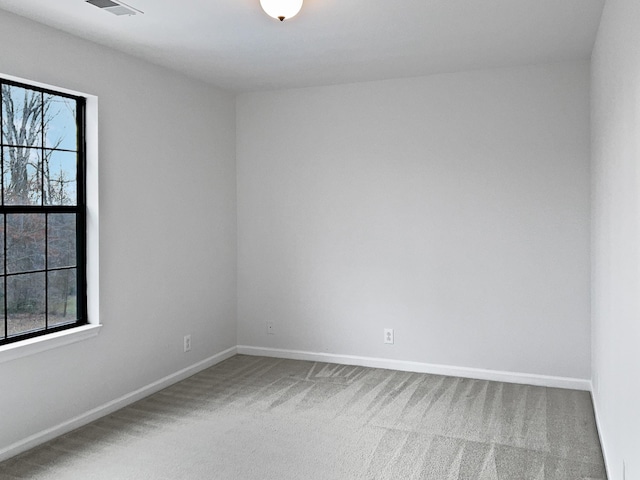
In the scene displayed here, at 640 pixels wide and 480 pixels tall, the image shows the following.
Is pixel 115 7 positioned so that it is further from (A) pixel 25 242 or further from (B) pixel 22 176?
(A) pixel 25 242

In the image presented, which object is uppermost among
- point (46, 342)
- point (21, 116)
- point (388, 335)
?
point (21, 116)

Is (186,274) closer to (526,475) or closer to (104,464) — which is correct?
(104,464)

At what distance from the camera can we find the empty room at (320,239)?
9.98 feet

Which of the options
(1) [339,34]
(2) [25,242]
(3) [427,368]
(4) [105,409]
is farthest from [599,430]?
(2) [25,242]

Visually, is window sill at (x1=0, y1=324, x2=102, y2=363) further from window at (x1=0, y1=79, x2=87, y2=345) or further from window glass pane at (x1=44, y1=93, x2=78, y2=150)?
window glass pane at (x1=44, y1=93, x2=78, y2=150)

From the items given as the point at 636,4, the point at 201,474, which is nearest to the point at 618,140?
the point at 636,4

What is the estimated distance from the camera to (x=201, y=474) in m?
2.89

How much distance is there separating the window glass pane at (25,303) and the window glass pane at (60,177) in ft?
1.59

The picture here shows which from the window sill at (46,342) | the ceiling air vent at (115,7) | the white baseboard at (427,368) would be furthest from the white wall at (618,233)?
the window sill at (46,342)

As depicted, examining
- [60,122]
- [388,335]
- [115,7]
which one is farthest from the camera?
[388,335]

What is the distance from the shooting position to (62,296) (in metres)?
3.56

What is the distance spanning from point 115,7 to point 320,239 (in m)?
2.59

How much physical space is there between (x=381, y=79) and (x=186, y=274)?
2297 millimetres

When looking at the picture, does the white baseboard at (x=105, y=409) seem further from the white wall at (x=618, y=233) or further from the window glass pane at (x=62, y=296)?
the white wall at (x=618, y=233)
